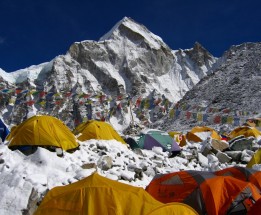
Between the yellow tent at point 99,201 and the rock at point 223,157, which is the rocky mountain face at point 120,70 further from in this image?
the yellow tent at point 99,201

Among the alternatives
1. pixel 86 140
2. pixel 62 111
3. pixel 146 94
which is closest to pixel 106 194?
pixel 86 140

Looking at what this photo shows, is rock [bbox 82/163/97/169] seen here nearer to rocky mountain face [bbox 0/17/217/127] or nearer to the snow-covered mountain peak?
rocky mountain face [bbox 0/17/217/127]

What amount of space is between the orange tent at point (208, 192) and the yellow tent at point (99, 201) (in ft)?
6.92

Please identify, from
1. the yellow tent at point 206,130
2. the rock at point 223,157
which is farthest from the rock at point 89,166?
the yellow tent at point 206,130

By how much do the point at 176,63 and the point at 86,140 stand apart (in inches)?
6036

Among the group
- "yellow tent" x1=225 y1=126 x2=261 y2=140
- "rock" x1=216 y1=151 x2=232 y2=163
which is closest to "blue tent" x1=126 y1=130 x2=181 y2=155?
"rock" x1=216 y1=151 x2=232 y2=163

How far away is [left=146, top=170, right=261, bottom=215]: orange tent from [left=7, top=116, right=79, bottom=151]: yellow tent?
4739 mm

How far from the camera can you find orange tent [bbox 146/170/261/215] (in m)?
7.83

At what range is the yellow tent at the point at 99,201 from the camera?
19.5 ft

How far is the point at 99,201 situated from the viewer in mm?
6043

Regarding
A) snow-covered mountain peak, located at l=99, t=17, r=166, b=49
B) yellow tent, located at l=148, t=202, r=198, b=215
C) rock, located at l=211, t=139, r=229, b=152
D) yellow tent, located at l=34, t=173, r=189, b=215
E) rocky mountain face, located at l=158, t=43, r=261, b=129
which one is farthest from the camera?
snow-covered mountain peak, located at l=99, t=17, r=166, b=49

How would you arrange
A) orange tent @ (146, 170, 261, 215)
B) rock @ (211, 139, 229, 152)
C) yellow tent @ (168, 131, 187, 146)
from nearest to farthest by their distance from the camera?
orange tent @ (146, 170, 261, 215) < rock @ (211, 139, 229, 152) < yellow tent @ (168, 131, 187, 146)

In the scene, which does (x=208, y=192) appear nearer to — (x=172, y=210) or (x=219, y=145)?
(x=172, y=210)

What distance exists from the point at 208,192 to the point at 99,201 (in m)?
3.04
